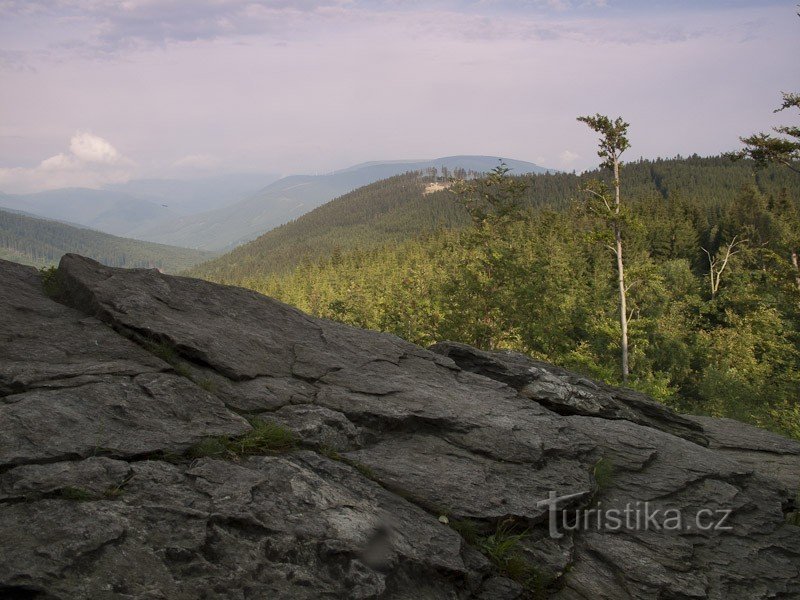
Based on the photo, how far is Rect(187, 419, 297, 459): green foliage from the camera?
652 centimetres

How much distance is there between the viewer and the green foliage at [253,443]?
652 centimetres

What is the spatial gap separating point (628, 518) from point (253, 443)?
588 cm

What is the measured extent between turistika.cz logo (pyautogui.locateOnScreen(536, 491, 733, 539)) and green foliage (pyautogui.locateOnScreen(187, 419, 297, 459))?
148 inches

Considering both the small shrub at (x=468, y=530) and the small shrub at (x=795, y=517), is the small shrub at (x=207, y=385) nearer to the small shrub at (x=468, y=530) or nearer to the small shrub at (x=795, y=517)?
the small shrub at (x=468, y=530)

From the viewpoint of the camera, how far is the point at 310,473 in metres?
6.71

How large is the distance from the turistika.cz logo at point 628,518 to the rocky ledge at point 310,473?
0.12 feet

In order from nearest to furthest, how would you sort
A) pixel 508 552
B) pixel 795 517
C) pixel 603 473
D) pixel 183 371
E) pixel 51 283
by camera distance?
pixel 508 552 < pixel 183 371 < pixel 603 473 < pixel 795 517 < pixel 51 283

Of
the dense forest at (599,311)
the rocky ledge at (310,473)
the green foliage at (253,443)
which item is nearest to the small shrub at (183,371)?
the rocky ledge at (310,473)

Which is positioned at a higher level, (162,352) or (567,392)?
(162,352)

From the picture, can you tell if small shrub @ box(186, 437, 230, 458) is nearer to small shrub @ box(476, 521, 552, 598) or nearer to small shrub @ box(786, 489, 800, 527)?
small shrub @ box(476, 521, 552, 598)

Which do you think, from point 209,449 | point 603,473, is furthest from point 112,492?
point 603,473

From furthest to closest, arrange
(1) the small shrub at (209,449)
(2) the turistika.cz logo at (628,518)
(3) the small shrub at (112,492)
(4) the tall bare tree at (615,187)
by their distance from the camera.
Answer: (4) the tall bare tree at (615,187) < (2) the turistika.cz logo at (628,518) < (1) the small shrub at (209,449) < (3) the small shrub at (112,492)

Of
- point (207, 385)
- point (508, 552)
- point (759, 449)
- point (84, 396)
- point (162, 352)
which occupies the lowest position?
point (759, 449)

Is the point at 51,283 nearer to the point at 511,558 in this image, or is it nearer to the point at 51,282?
the point at 51,282
